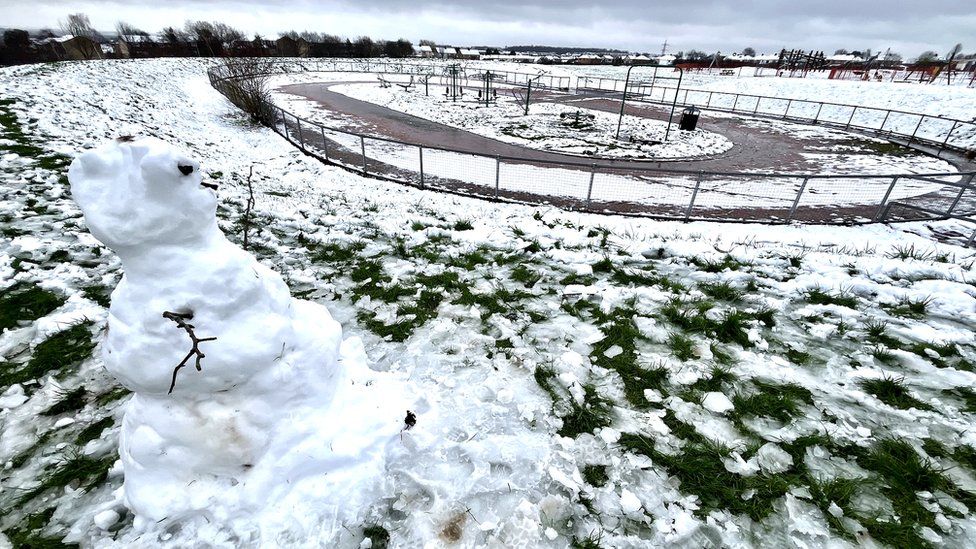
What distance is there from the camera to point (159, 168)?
6.32 ft

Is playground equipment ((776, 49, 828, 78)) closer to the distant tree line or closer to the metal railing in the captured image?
the metal railing

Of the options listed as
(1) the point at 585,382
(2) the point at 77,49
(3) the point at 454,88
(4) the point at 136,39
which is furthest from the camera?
(4) the point at 136,39

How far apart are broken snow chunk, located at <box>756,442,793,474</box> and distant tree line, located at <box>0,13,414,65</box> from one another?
37811 millimetres

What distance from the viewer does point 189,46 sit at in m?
46.2

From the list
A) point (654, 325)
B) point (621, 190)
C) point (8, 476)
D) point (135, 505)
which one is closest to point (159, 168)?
point (135, 505)

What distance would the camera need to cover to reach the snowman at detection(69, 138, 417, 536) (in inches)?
78.1

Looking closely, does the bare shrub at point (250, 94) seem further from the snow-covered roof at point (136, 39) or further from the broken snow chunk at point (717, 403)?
the snow-covered roof at point (136, 39)

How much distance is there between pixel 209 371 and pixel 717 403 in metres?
3.63

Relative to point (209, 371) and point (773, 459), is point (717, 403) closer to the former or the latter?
point (773, 459)

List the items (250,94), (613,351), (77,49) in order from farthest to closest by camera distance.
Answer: (77,49) → (250,94) → (613,351)

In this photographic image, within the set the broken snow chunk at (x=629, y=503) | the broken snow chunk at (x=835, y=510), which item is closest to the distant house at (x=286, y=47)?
the broken snow chunk at (x=629, y=503)

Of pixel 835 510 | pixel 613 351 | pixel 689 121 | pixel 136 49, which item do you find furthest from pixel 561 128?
pixel 136 49

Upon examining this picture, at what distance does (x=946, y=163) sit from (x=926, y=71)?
127 feet

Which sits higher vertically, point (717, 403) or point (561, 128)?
point (717, 403)
